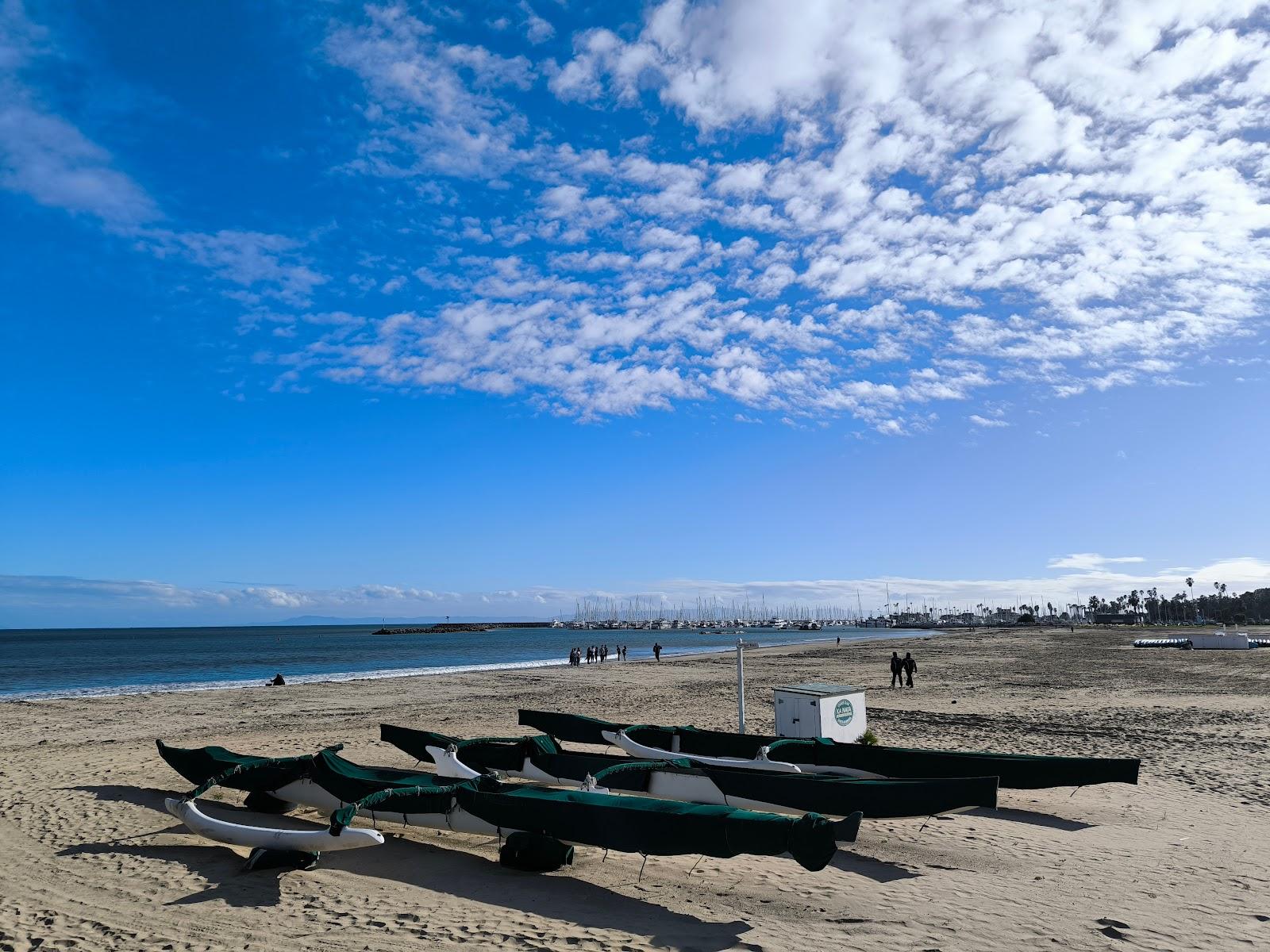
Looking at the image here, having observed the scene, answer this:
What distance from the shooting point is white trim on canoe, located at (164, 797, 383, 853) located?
23.9ft

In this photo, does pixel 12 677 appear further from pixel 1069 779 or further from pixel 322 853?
pixel 1069 779

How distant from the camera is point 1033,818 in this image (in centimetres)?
915

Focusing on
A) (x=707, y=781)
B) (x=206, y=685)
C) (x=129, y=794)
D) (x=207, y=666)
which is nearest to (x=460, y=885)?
(x=707, y=781)

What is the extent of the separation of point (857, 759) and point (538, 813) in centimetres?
485

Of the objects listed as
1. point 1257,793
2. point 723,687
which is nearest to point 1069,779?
point 1257,793

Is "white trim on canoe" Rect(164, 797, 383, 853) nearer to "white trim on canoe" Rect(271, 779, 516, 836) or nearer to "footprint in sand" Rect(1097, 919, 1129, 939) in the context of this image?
"white trim on canoe" Rect(271, 779, 516, 836)

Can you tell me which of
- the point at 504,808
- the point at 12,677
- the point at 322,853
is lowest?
the point at 12,677

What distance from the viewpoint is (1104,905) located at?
20.6 ft

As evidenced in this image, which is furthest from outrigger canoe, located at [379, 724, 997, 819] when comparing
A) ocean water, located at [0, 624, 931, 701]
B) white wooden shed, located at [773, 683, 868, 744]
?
ocean water, located at [0, 624, 931, 701]

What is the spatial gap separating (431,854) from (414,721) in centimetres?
1176

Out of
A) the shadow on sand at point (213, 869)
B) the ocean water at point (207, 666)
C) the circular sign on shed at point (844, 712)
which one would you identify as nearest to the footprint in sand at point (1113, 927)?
the shadow on sand at point (213, 869)

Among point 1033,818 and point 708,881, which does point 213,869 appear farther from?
point 1033,818

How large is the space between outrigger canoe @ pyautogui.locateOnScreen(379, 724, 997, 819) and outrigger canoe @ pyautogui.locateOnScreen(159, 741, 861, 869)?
1.96 ft

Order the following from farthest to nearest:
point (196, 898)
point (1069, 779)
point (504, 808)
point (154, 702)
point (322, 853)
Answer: point (154, 702)
point (1069, 779)
point (322, 853)
point (504, 808)
point (196, 898)
